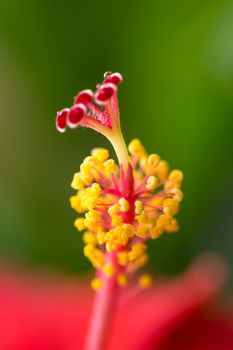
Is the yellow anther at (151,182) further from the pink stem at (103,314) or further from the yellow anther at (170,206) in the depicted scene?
the pink stem at (103,314)

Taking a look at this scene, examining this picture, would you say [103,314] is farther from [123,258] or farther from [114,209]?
[114,209]

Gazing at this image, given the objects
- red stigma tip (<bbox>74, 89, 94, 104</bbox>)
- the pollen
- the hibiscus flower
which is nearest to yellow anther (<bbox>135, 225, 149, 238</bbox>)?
the pollen

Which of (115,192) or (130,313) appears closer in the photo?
(115,192)

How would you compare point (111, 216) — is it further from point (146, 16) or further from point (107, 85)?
point (146, 16)

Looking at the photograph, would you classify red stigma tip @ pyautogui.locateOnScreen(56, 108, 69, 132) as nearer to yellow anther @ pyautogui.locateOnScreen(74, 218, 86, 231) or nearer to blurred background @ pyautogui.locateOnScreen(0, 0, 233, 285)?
yellow anther @ pyautogui.locateOnScreen(74, 218, 86, 231)

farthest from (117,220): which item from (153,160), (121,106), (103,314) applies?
(121,106)
